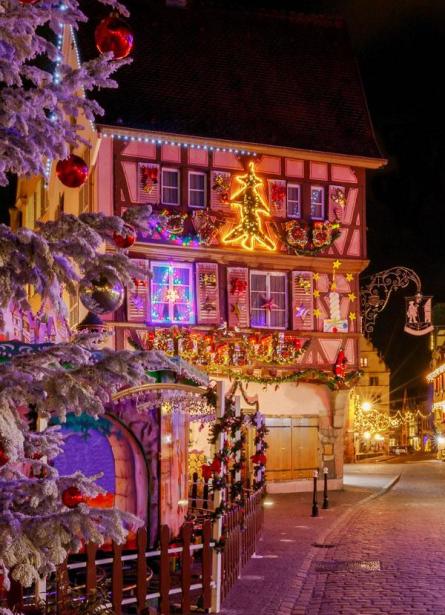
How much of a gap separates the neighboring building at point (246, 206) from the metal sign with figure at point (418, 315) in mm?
1688

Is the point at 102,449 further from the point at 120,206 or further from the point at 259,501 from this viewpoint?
the point at 120,206

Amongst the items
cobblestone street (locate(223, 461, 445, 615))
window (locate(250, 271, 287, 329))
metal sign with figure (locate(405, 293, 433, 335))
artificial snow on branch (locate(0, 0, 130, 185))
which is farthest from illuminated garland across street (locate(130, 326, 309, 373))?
artificial snow on branch (locate(0, 0, 130, 185))

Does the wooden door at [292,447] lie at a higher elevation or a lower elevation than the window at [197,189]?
lower

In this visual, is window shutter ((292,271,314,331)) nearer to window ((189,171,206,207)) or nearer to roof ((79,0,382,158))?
window ((189,171,206,207))

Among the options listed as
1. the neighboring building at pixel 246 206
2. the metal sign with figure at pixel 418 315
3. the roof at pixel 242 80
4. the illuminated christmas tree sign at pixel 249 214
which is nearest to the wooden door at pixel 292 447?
the neighboring building at pixel 246 206

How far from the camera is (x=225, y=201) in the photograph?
26141mm

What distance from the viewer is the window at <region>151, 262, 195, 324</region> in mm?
25109

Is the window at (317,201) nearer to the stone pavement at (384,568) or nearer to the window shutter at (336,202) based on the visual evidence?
the window shutter at (336,202)

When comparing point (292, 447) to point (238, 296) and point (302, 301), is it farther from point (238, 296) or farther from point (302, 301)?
point (238, 296)

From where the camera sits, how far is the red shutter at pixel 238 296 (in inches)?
1024

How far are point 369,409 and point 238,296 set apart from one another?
3186cm

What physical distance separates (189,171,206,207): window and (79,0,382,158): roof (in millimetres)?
1223

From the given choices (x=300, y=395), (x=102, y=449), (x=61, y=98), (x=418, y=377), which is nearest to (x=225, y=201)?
(x=300, y=395)

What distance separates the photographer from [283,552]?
14.4m
